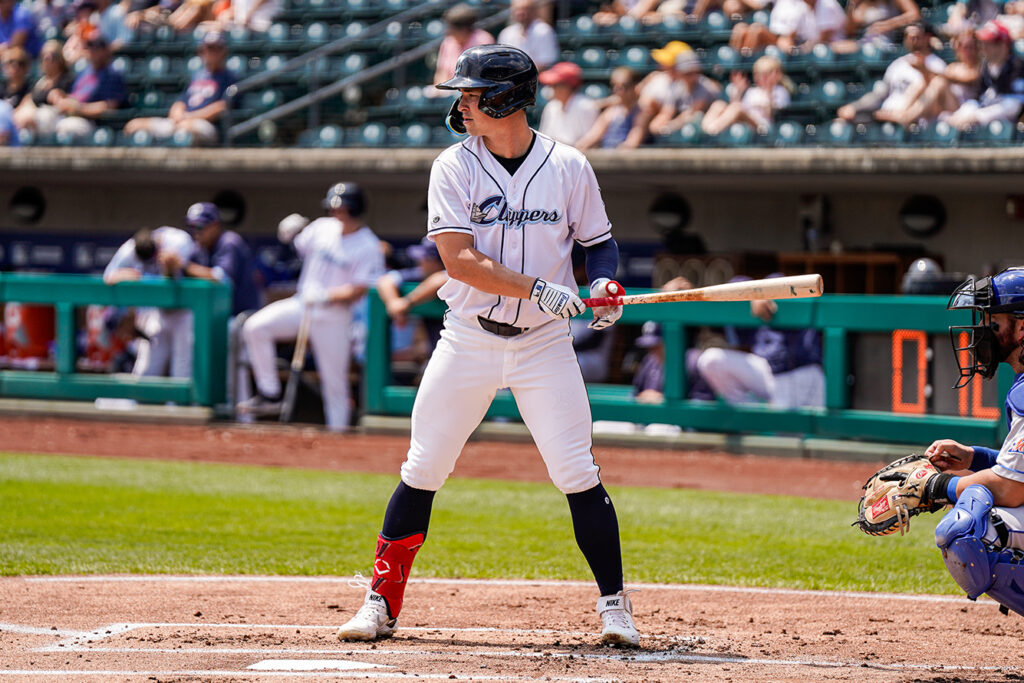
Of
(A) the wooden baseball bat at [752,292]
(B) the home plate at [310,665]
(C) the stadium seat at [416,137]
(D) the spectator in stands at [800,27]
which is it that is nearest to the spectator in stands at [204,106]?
(C) the stadium seat at [416,137]

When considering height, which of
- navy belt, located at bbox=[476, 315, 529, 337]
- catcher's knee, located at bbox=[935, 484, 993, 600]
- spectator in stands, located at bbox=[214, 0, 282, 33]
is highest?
spectator in stands, located at bbox=[214, 0, 282, 33]

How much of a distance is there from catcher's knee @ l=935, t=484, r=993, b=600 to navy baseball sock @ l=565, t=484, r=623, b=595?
41.2 inches

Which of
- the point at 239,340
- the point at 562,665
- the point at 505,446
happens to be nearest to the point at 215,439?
the point at 239,340

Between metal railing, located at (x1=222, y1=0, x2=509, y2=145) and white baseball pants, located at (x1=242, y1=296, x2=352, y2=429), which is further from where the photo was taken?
metal railing, located at (x1=222, y1=0, x2=509, y2=145)

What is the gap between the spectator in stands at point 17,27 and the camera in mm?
15406

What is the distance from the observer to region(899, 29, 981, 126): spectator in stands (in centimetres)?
1012

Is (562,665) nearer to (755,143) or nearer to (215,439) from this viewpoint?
(215,439)

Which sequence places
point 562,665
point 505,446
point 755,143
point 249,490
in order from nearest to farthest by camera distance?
point 562,665 → point 249,490 → point 505,446 → point 755,143

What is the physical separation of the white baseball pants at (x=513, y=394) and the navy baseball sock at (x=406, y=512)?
0.30 ft

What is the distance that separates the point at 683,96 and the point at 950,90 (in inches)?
87.7

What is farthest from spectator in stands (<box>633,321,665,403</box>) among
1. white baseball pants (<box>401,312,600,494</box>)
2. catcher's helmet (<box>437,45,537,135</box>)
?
catcher's helmet (<box>437,45,537,135</box>)

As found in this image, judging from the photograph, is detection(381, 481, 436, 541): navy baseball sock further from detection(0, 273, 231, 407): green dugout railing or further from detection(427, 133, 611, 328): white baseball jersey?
detection(0, 273, 231, 407): green dugout railing

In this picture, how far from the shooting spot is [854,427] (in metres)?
9.28

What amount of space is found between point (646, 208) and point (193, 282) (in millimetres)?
4305
